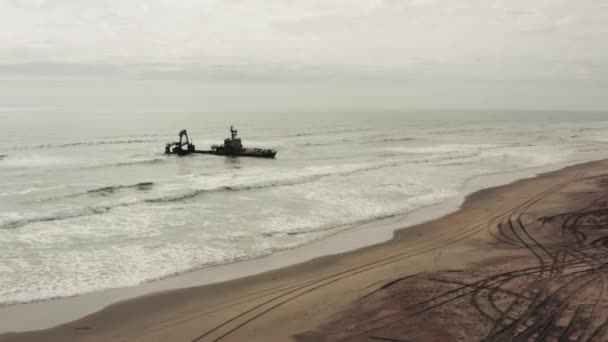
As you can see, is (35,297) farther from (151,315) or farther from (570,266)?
(570,266)

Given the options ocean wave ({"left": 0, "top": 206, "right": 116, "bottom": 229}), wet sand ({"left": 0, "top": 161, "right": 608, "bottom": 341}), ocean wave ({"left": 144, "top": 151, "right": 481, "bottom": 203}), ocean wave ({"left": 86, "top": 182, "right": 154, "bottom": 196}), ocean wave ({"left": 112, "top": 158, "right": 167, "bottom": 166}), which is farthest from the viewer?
ocean wave ({"left": 112, "top": 158, "right": 167, "bottom": 166})

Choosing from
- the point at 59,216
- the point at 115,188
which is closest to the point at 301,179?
the point at 115,188

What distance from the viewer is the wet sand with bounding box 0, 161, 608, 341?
1053 cm

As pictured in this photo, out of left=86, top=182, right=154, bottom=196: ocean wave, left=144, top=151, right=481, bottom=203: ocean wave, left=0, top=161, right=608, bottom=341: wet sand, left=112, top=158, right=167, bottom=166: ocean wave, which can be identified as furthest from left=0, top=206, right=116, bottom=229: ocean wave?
left=112, top=158, right=167, bottom=166: ocean wave

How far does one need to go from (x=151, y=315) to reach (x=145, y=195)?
19684 millimetres

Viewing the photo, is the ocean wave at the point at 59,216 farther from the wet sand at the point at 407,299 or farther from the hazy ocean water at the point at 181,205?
the wet sand at the point at 407,299

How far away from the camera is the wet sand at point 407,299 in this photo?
10531 millimetres

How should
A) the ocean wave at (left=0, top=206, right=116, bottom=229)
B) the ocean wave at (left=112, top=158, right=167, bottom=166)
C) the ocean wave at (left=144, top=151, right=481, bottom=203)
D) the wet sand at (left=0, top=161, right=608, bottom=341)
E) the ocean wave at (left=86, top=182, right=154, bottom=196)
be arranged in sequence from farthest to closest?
1. the ocean wave at (left=112, top=158, right=167, bottom=166)
2. the ocean wave at (left=86, top=182, right=154, bottom=196)
3. the ocean wave at (left=144, top=151, right=481, bottom=203)
4. the ocean wave at (left=0, top=206, right=116, bottom=229)
5. the wet sand at (left=0, top=161, right=608, bottom=341)

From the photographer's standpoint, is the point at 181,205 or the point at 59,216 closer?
the point at 59,216

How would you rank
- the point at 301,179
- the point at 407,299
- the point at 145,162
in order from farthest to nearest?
the point at 145,162 < the point at 301,179 < the point at 407,299

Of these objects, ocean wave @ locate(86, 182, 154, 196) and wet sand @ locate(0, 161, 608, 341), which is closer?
wet sand @ locate(0, 161, 608, 341)

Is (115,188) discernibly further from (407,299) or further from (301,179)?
(407,299)

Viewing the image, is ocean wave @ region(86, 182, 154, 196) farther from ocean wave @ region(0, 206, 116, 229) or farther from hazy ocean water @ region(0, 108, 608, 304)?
ocean wave @ region(0, 206, 116, 229)

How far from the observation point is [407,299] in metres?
12.2
